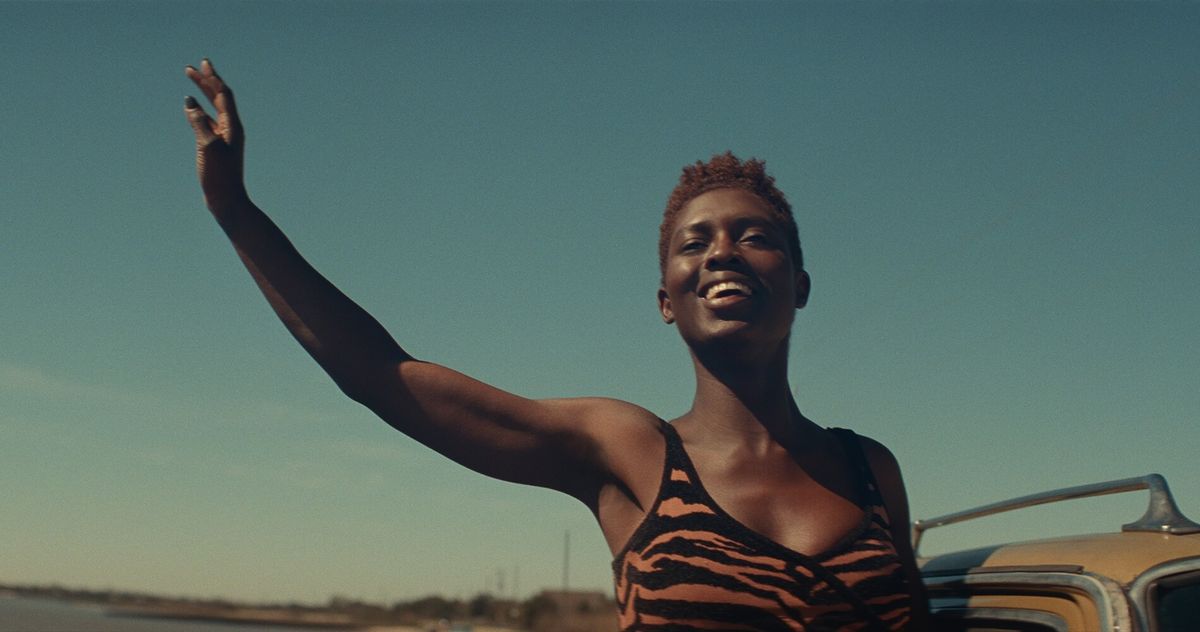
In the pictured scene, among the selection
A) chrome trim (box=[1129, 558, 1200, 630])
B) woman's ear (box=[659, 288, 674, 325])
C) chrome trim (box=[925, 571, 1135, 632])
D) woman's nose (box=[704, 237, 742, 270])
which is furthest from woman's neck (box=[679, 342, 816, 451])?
chrome trim (box=[1129, 558, 1200, 630])

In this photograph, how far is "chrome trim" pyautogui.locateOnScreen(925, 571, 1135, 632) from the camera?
2.24m

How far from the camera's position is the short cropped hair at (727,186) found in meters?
2.75

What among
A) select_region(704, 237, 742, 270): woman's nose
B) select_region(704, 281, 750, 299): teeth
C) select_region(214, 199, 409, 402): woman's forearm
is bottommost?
select_region(214, 199, 409, 402): woman's forearm

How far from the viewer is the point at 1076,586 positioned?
2418 millimetres

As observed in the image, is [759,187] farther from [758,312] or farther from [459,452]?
[459,452]

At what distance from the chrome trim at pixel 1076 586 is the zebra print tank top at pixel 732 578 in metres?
0.40

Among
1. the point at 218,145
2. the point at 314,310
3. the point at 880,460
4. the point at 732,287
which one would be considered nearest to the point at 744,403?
the point at 732,287

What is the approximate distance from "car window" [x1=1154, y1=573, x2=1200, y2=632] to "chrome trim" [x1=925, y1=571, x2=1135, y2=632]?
7 cm

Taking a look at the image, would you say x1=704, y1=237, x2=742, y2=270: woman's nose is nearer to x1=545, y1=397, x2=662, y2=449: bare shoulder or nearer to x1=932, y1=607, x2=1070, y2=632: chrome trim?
x1=545, y1=397, x2=662, y2=449: bare shoulder

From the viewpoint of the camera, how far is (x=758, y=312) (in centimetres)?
251

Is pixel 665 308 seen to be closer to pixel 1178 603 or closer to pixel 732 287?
pixel 732 287

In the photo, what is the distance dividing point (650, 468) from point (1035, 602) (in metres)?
1.04

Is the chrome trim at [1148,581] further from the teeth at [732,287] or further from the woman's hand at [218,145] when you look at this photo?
the woman's hand at [218,145]

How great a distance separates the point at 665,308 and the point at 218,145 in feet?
3.64
